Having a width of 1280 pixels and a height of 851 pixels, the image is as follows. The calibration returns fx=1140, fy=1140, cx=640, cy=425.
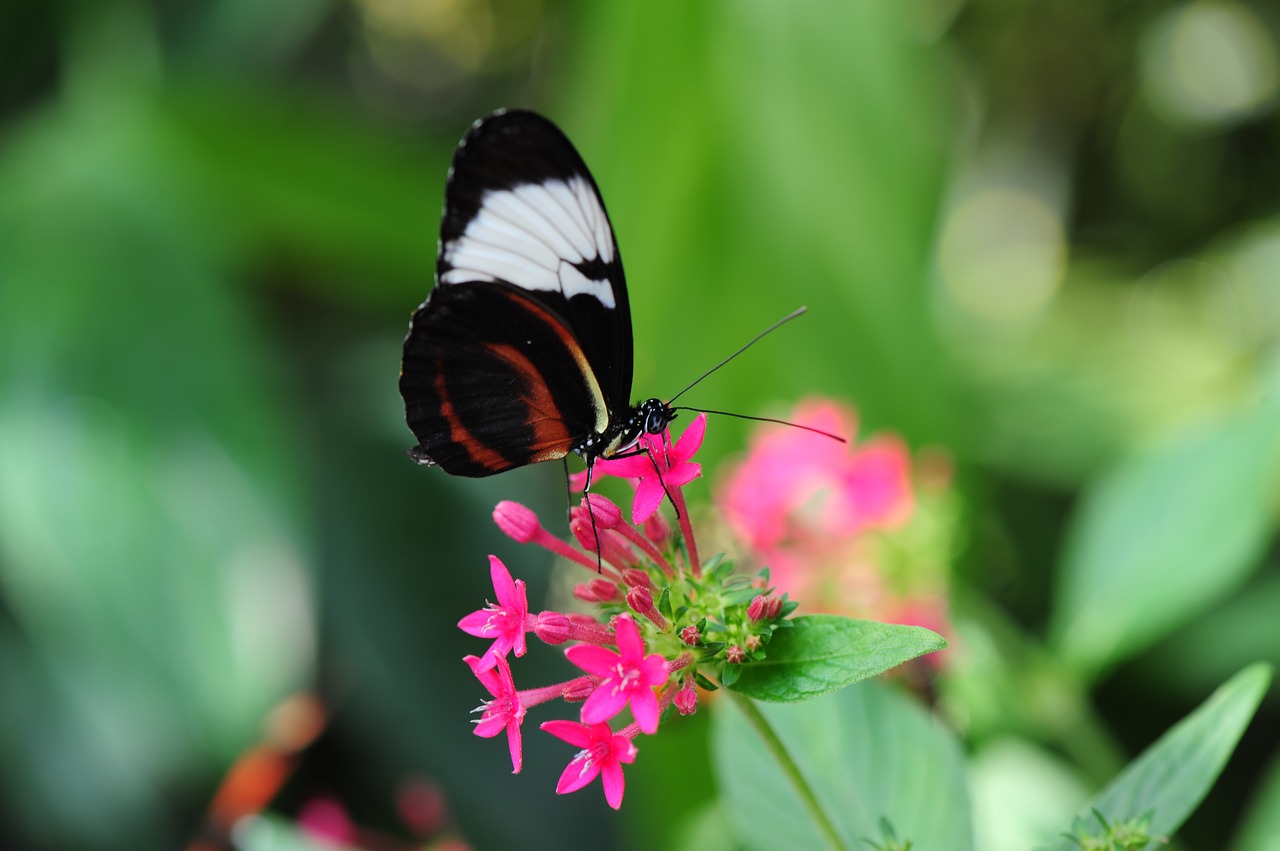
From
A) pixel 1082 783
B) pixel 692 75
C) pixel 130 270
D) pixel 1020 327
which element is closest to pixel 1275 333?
pixel 1020 327

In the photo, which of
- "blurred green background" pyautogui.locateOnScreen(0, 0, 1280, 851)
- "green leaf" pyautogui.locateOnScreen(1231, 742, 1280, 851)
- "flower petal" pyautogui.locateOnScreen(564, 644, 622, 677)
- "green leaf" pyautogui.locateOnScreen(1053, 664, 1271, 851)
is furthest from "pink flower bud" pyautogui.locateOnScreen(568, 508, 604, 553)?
"green leaf" pyautogui.locateOnScreen(1231, 742, 1280, 851)

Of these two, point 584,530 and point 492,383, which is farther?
point 492,383

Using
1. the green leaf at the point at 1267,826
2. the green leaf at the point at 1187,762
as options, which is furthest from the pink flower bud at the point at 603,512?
the green leaf at the point at 1267,826

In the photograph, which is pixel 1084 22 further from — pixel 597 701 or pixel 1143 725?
pixel 597 701

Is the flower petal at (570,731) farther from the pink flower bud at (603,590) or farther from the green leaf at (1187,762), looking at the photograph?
the green leaf at (1187,762)

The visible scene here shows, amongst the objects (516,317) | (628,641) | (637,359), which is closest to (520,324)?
(516,317)

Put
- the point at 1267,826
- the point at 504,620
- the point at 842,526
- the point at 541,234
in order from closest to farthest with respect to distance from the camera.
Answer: the point at 504,620 → the point at 541,234 → the point at 1267,826 → the point at 842,526

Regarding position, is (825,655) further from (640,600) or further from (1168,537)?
(1168,537)
